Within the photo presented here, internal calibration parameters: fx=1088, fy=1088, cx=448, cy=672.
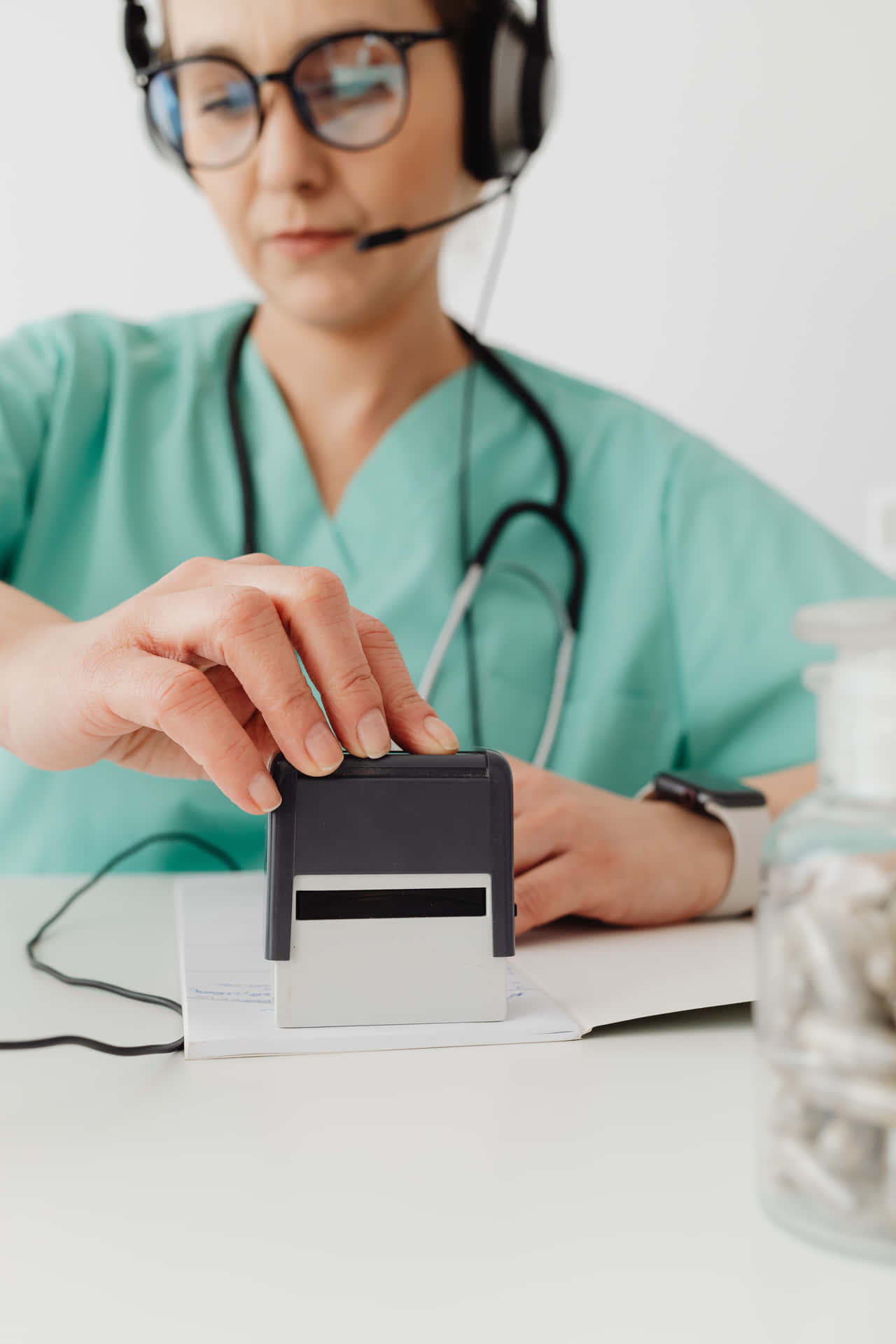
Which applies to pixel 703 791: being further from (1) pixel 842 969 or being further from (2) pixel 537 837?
(1) pixel 842 969

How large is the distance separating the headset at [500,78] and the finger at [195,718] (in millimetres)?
659

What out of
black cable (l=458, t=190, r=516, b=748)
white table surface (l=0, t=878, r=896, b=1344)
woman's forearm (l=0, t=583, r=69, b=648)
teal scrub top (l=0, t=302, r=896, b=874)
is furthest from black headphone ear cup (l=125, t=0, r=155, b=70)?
white table surface (l=0, t=878, r=896, b=1344)

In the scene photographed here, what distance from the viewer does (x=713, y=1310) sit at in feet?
0.94

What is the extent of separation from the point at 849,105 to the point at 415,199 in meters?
1.29

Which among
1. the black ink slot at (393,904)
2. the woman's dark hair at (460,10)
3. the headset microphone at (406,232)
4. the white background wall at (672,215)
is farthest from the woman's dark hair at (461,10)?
the white background wall at (672,215)

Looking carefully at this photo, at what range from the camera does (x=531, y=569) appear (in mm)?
1011

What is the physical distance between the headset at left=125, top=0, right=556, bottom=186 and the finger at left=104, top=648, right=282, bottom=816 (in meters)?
0.66

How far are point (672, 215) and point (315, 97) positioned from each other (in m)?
1.19

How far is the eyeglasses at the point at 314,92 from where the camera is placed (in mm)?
870

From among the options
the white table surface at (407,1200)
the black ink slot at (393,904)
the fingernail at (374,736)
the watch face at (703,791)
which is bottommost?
the watch face at (703,791)

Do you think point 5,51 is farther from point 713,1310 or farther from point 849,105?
point 713,1310

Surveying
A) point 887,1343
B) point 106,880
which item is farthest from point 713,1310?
point 106,880

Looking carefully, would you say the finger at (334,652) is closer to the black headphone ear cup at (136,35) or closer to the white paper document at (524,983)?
the white paper document at (524,983)

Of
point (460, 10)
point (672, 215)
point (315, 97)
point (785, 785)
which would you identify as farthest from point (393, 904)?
point (672, 215)
